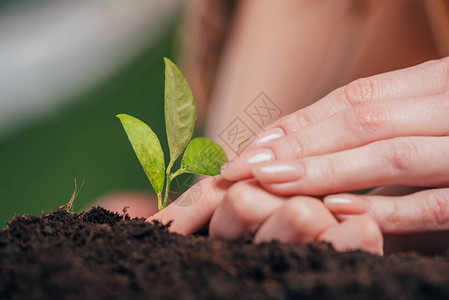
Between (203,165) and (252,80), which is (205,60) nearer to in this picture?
(252,80)

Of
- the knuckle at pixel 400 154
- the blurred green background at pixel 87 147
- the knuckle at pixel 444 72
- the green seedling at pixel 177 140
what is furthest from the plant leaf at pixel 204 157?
the blurred green background at pixel 87 147

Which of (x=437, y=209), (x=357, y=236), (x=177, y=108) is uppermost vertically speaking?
(x=177, y=108)

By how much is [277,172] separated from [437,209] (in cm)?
55

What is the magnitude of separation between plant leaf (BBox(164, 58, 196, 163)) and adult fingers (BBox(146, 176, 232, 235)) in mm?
126

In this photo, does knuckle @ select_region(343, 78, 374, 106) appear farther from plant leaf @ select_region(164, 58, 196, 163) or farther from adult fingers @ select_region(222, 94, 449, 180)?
plant leaf @ select_region(164, 58, 196, 163)

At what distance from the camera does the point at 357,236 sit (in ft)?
2.31

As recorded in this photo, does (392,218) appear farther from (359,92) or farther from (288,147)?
(359,92)

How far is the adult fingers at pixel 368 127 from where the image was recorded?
990 millimetres

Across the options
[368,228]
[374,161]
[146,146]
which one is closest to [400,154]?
[374,161]

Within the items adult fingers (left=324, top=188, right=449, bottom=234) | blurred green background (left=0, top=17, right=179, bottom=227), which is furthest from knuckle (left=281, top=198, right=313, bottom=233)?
blurred green background (left=0, top=17, right=179, bottom=227)

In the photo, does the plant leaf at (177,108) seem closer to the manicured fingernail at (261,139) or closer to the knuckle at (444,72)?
the manicured fingernail at (261,139)

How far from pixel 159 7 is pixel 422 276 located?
329 centimetres

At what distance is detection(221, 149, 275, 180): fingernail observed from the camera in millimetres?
869

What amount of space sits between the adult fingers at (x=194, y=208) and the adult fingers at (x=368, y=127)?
197 millimetres
